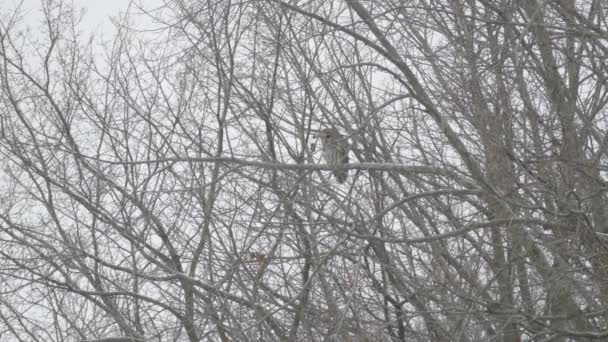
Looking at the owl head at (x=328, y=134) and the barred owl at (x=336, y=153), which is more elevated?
the owl head at (x=328, y=134)

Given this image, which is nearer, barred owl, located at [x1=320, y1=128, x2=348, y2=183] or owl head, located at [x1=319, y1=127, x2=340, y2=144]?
barred owl, located at [x1=320, y1=128, x2=348, y2=183]

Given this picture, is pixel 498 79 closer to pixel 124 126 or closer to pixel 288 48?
pixel 288 48

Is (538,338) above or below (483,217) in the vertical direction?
below

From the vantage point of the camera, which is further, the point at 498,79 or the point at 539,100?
the point at 539,100

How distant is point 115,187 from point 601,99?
4.32 metres

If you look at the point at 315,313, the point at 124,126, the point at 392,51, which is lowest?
the point at 315,313

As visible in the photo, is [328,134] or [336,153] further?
[328,134]

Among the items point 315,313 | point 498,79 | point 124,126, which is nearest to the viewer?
point 498,79

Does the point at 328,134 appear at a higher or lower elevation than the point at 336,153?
higher

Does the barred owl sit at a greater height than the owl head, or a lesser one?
lesser

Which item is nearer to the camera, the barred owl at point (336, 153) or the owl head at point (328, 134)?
the barred owl at point (336, 153)

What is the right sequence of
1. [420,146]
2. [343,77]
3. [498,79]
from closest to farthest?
1. [498,79]
2. [420,146]
3. [343,77]

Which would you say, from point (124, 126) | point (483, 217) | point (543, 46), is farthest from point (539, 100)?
point (124, 126)

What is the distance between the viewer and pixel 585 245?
4.89 m
